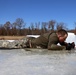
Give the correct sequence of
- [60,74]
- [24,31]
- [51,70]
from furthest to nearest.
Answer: [24,31]
[51,70]
[60,74]

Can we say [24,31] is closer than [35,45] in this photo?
No

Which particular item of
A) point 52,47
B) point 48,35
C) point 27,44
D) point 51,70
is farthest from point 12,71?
point 27,44

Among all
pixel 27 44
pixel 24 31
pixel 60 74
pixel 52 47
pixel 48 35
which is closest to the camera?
pixel 60 74

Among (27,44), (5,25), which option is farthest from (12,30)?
(27,44)

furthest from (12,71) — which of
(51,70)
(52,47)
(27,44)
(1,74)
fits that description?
(27,44)

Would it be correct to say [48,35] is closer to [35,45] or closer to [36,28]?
[35,45]

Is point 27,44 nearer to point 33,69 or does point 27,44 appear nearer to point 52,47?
point 52,47

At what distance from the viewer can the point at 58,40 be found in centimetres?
276

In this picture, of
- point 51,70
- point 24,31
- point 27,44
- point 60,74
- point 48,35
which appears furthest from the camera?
point 24,31

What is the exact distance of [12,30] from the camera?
34188 millimetres

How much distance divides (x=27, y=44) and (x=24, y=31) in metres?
30.9

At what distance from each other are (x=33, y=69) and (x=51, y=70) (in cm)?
11

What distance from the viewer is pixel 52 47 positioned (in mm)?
2645

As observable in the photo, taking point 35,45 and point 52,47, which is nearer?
point 52,47
